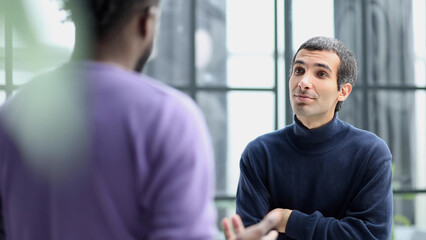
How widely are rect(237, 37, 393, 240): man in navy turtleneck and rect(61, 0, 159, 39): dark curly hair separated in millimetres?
980

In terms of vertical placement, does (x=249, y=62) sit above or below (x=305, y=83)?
above

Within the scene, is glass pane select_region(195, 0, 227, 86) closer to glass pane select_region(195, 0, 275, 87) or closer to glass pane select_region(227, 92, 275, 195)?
glass pane select_region(195, 0, 275, 87)

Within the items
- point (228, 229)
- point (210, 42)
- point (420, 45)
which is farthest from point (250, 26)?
point (228, 229)

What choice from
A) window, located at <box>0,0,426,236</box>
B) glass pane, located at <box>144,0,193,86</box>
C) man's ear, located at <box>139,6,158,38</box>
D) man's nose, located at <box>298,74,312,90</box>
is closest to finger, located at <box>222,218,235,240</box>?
man's ear, located at <box>139,6,158,38</box>

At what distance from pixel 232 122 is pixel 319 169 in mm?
2687

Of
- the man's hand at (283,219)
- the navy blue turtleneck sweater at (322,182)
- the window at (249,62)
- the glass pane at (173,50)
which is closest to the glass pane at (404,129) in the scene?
the window at (249,62)

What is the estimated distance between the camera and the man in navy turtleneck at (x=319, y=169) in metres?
1.63

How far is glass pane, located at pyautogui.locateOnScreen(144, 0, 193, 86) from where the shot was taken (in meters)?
4.33

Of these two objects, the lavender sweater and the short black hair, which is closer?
the lavender sweater

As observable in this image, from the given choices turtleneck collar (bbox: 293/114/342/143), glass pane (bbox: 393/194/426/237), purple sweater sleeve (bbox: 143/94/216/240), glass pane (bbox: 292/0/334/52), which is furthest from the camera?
glass pane (bbox: 393/194/426/237)

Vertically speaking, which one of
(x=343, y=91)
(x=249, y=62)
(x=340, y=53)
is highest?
(x=249, y=62)

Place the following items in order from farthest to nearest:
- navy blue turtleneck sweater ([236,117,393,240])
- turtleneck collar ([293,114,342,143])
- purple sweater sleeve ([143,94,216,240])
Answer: turtleneck collar ([293,114,342,143]), navy blue turtleneck sweater ([236,117,393,240]), purple sweater sleeve ([143,94,216,240])

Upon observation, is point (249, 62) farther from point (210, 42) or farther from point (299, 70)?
point (299, 70)

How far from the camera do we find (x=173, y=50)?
4.34 m
